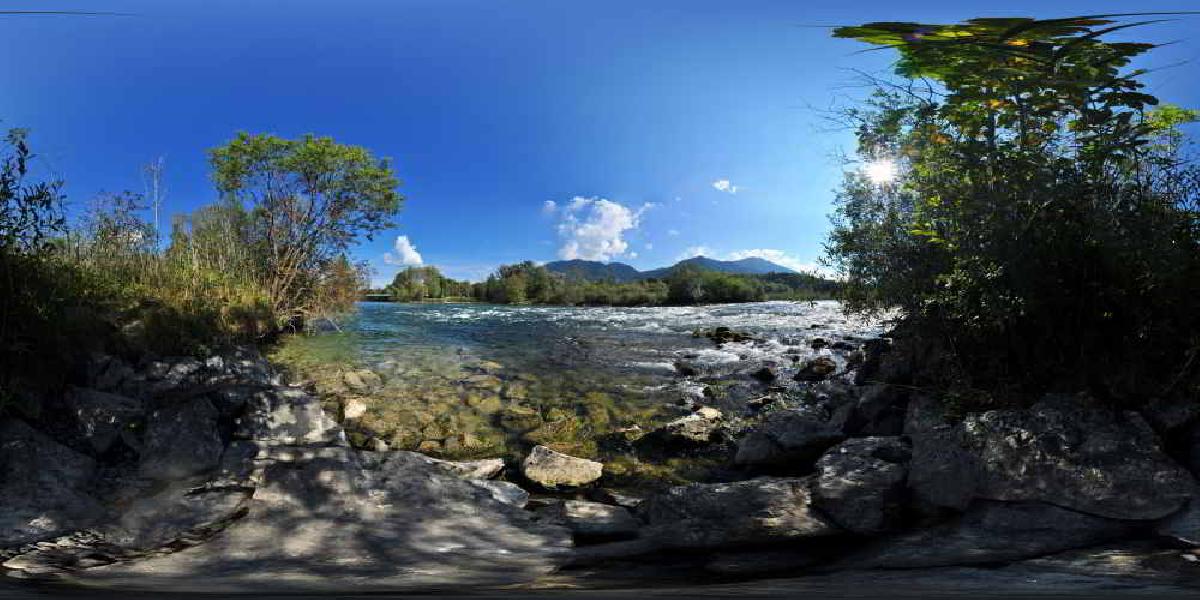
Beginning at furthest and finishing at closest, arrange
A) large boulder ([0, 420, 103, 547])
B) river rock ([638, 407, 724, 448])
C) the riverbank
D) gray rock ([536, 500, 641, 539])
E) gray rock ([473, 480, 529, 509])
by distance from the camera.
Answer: river rock ([638, 407, 724, 448])
gray rock ([473, 480, 529, 509])
gray rock ([536, 500, 641, 539])
large boulder ([0, 420, 103, 547])
the riverbank

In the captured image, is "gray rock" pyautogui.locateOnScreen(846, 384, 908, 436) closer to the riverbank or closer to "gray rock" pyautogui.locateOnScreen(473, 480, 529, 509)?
the riverbank

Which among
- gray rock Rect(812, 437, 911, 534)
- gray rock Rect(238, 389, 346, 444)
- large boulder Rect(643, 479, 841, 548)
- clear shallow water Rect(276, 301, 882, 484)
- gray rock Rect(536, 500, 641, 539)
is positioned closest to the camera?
large boulder Rect(643, 479, 841, 548)

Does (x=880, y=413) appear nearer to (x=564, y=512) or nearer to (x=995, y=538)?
(x=995, y=538)

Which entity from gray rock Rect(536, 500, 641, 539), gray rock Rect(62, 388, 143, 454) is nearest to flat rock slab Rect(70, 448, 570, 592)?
gray rock Rect(536, 500, 641, 539)

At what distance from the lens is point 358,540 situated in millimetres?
3793

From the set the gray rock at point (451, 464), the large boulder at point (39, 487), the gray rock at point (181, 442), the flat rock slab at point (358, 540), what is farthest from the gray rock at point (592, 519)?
the large boulder at point (39, 487)

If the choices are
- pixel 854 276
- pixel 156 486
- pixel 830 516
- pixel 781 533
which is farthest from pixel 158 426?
pixel 854 276

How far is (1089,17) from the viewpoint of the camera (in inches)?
125

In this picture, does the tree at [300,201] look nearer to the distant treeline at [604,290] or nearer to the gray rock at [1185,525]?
the gray rock at [1185,525]

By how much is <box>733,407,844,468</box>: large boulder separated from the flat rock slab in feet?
10.2

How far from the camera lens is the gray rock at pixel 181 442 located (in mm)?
4582

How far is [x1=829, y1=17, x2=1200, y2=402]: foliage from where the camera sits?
389 cm

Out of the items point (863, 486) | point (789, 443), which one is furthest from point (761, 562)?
point (789, 443)

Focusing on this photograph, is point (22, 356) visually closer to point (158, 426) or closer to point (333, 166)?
point (158, 426)
